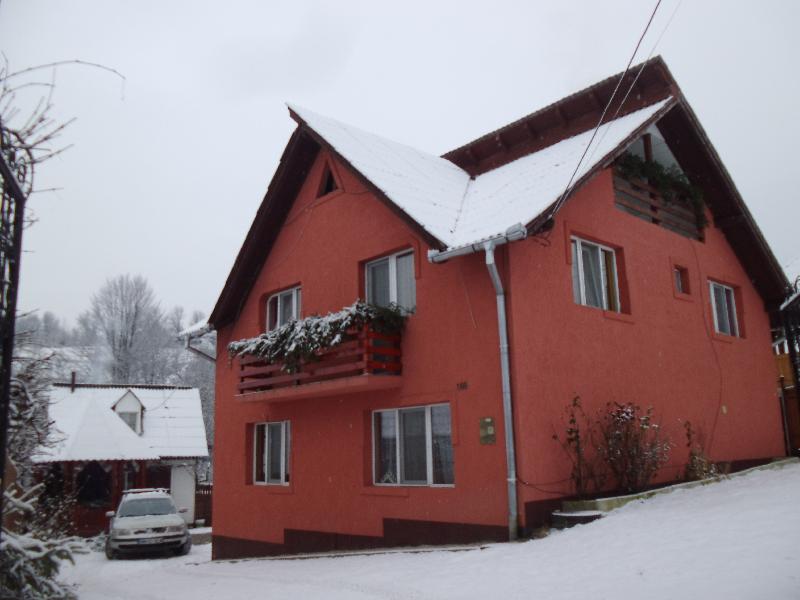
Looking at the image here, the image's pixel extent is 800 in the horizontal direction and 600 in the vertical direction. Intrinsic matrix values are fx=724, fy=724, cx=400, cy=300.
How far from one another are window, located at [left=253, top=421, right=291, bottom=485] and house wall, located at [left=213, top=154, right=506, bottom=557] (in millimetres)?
201

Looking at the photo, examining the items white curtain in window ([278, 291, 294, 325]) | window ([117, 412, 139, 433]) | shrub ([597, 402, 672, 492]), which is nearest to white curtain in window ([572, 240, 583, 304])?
shrub ([597, 402, 672, 492])

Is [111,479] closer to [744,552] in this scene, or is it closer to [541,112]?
[541,112]

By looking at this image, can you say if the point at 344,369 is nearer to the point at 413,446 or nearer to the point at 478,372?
the point at 413,446

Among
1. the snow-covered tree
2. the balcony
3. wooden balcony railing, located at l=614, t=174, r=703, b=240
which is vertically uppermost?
wooden balcony railing, located at l=614, t=174, r=703, b=240

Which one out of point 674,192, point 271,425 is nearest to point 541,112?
point 674,192

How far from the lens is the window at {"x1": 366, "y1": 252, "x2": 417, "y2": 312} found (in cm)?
1223

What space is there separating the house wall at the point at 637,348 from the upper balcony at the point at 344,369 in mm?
2296

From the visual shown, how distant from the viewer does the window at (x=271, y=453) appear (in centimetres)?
1441

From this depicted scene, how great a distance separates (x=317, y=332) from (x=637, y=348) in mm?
5458

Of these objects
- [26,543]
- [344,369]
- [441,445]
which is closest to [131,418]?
[344,369]

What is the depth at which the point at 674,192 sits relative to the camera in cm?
1431

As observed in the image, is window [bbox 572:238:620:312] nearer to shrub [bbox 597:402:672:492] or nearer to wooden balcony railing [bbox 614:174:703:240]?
wooden balcony railing [bbox 614:174:703:240]

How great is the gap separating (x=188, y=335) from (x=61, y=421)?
1352 centimetres

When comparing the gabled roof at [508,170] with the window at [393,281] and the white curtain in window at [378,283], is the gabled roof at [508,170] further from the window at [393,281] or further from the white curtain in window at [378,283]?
the white curtain in window at [378,283]
